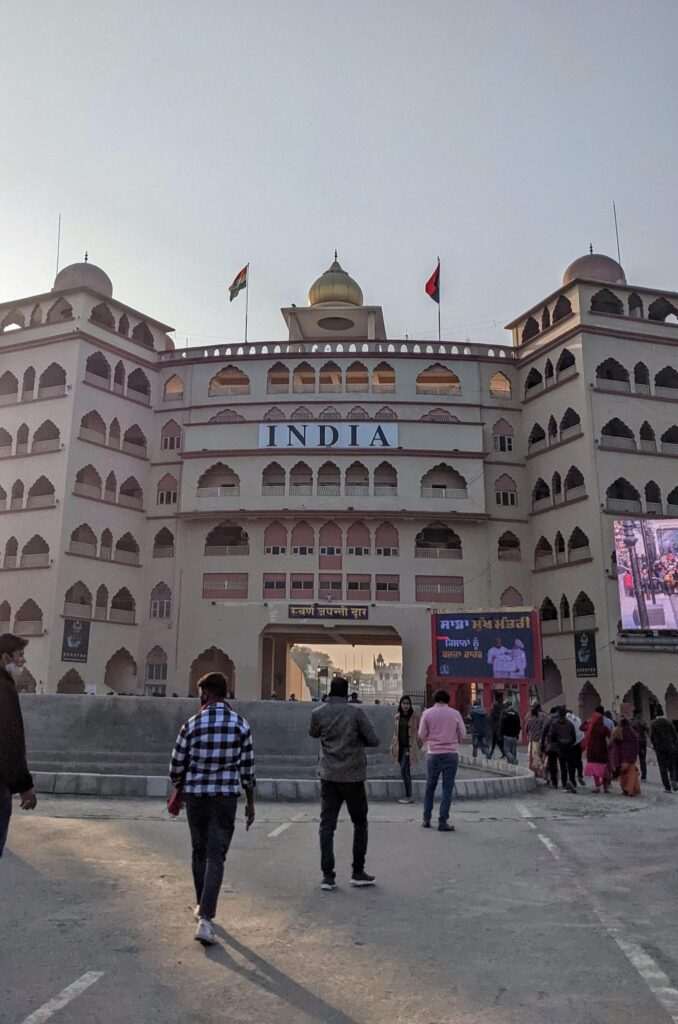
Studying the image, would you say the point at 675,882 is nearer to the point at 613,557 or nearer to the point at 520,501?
the point at 613,557

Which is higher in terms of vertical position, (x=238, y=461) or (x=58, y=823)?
(x=238, y=461)

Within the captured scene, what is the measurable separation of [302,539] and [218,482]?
16.5 feet

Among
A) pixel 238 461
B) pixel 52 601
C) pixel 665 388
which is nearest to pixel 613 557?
pixel 665 388

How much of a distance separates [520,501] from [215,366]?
14.9 meters

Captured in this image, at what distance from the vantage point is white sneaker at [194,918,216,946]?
4352 millimetres

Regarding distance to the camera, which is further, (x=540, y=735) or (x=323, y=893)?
(x=540, y=735)

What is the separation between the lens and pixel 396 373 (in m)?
36.7

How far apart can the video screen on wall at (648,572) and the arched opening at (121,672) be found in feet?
64.2

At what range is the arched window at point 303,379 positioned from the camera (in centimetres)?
3689

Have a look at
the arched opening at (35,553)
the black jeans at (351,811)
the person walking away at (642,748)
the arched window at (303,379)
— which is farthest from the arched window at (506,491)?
the black jeans at (351,811)

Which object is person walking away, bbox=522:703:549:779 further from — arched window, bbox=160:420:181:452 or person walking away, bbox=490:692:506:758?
arched window, bbox=160:420:181:452

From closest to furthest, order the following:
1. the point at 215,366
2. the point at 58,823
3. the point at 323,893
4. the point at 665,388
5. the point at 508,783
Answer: the point at 323,893 → the point at 58,823 → the point at 508,783 → the point at 665,388 → the point at 215,366

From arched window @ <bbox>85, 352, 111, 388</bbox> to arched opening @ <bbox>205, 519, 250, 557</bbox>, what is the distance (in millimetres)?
7815

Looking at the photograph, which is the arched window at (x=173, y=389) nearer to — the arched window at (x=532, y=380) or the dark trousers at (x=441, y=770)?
the arched window at (x=532, y=380)
